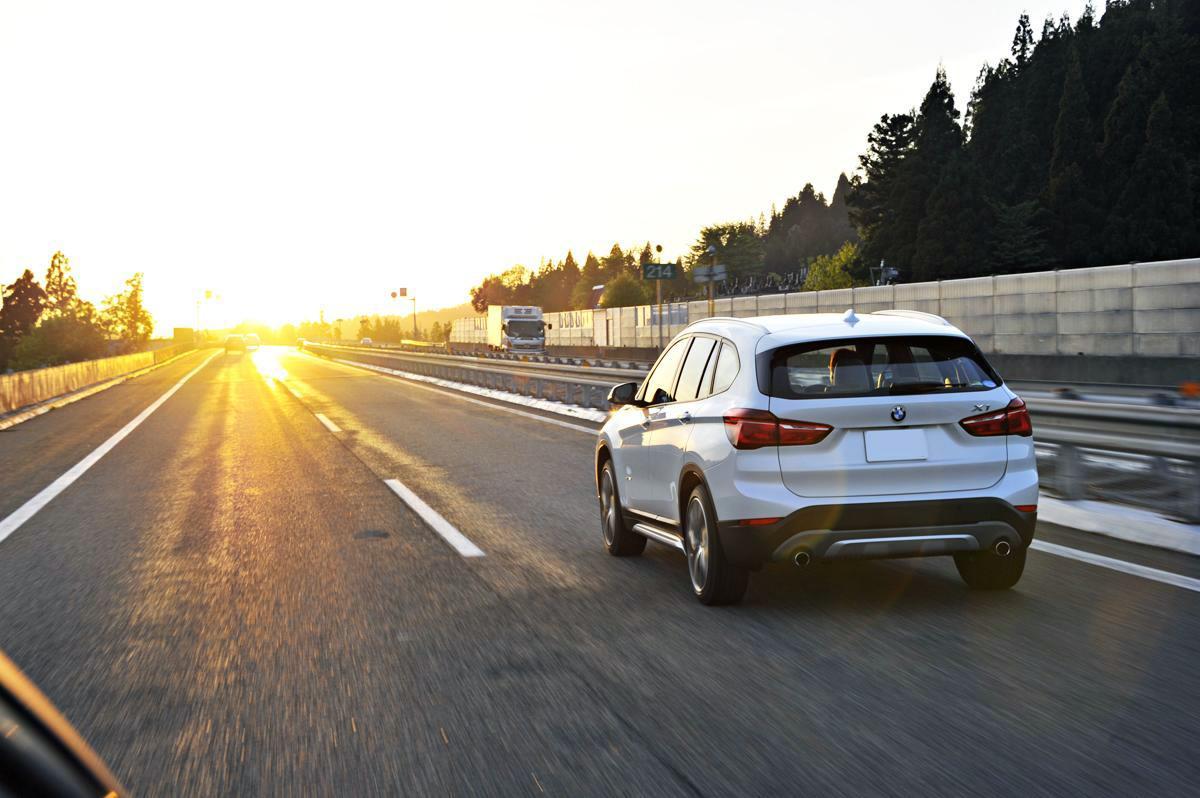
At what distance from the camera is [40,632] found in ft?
20.1

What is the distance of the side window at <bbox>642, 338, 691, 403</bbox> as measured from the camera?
7641 millimetres

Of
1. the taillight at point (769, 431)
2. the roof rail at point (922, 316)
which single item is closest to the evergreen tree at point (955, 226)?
the roof rail at point (922, 316)

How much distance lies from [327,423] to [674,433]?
16.3 metres

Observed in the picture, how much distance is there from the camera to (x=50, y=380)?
110ft

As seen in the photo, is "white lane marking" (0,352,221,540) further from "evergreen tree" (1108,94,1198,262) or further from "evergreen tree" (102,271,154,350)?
"evergreen tree" (102,271,154,350)

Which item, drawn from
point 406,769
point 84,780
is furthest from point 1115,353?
point 84,780

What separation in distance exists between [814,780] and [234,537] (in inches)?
262

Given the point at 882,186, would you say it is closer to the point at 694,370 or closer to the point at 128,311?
the point at 694,370

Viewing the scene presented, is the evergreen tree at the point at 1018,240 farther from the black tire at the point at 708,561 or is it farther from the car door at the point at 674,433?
the black tire at the point at 708,561

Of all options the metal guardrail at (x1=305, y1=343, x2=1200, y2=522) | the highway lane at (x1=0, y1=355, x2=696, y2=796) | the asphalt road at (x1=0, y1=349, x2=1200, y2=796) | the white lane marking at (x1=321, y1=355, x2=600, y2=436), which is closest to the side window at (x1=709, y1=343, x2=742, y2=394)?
the asphalt road at (x1=0, y1=349, x2=1200, y2=796)

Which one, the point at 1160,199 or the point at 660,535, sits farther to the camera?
the point at 1160,199

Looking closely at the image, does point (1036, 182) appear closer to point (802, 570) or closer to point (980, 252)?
point (980, 252)

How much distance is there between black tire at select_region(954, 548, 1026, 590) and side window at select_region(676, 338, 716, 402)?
5.86ft

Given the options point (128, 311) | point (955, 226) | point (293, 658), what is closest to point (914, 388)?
point (293, 658)
